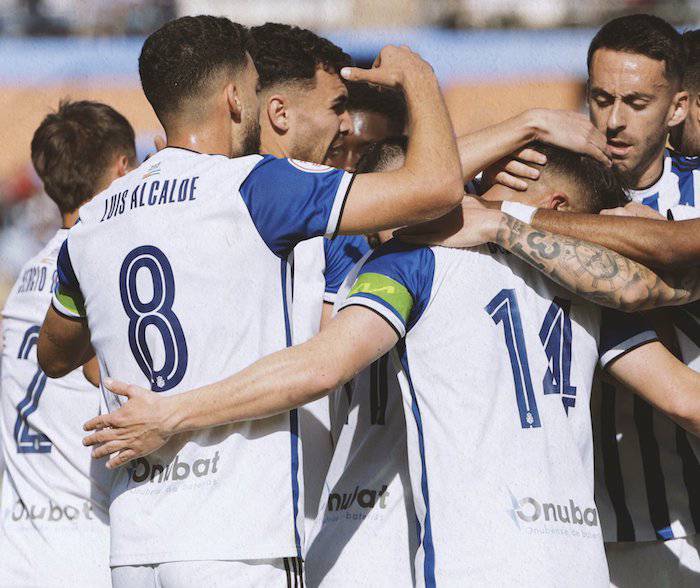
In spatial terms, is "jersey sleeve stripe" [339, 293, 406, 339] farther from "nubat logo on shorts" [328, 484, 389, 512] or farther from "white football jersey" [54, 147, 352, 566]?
"nubat logo on shorts" [328, 484, 389, 512]

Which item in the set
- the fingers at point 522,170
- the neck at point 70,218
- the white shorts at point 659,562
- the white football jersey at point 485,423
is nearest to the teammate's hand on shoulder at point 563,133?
the fingers at point 522,170

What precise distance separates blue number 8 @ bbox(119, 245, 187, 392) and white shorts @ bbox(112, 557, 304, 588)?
570mm

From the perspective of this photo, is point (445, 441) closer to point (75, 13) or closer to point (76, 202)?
point (76, 202)

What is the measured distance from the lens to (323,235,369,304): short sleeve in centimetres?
422

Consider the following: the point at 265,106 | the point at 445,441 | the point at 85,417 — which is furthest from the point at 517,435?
the point at 85,417

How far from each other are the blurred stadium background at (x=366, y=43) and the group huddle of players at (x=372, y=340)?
719 inches

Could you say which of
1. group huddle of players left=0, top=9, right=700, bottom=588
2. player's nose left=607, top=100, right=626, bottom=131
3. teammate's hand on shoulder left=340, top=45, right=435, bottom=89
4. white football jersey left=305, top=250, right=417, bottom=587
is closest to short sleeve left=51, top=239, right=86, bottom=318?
group huddle of players left=0, top=9, right=700, bottom=588

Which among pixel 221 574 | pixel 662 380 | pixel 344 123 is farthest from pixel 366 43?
pixel 221 574

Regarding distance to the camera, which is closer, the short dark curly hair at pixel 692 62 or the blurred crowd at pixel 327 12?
the short dark curly hair at pixel 692 62

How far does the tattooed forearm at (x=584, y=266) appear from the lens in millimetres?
3293

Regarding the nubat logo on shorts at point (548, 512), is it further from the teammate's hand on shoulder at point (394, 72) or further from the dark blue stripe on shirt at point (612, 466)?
the teammate's hand on shoulder at point (394, 72)

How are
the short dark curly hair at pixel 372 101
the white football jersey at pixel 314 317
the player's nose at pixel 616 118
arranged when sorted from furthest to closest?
the short dark curly hair at pixel 372 101 < the player's nose at pixel 616 118 < the white football jersey at pixel 314 317

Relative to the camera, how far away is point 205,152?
3609 mm

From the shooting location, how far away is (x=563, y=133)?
357 centimetres
